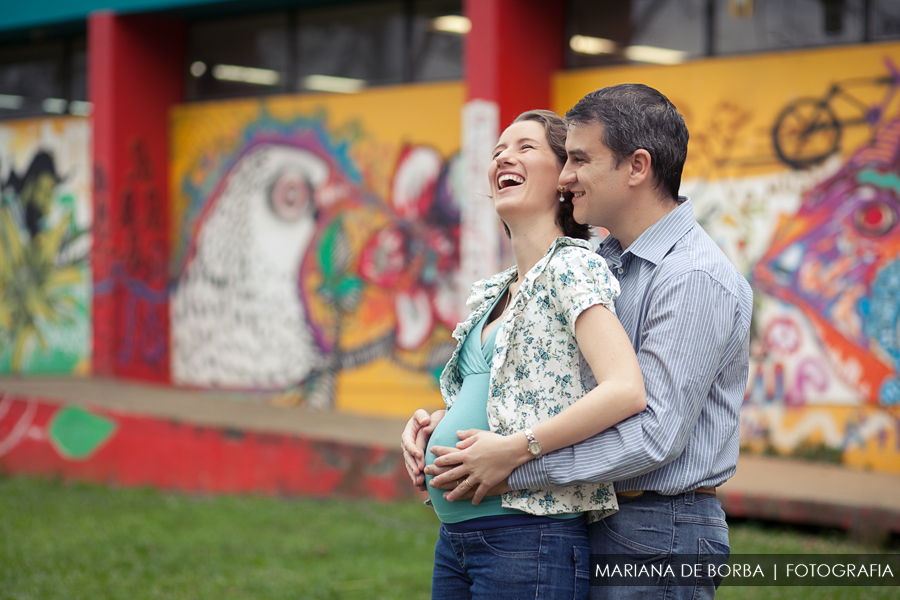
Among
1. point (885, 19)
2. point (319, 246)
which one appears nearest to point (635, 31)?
point (885, 19)

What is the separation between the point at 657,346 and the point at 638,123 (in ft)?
1.72

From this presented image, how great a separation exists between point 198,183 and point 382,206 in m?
2.69

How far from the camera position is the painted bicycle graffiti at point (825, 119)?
7406mm

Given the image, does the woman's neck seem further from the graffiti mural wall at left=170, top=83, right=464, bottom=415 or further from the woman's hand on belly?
the graffiti mural wall at left=170, top=83, right=464, bottom=415

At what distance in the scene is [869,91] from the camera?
7.48 m

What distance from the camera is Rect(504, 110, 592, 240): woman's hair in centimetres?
243

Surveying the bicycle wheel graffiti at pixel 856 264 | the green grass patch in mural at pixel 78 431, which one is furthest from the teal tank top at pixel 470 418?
the green grass patch in mural at pixel 78 431

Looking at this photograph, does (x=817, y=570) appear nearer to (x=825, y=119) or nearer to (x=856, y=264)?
(x=856, y=264)

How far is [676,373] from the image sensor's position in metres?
2.04

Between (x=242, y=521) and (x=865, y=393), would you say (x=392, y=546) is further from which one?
(x=865, y=393)

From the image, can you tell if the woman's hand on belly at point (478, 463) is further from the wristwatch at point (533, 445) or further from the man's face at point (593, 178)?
the man's face at point (593, 178)

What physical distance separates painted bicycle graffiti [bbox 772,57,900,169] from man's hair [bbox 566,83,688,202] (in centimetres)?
597

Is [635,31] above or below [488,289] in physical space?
above

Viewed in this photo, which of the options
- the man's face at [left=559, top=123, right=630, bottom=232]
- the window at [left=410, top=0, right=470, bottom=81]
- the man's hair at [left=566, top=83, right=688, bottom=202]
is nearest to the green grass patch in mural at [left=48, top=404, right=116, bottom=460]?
the window at [left=410, top=0, right=470, bottom=81]
